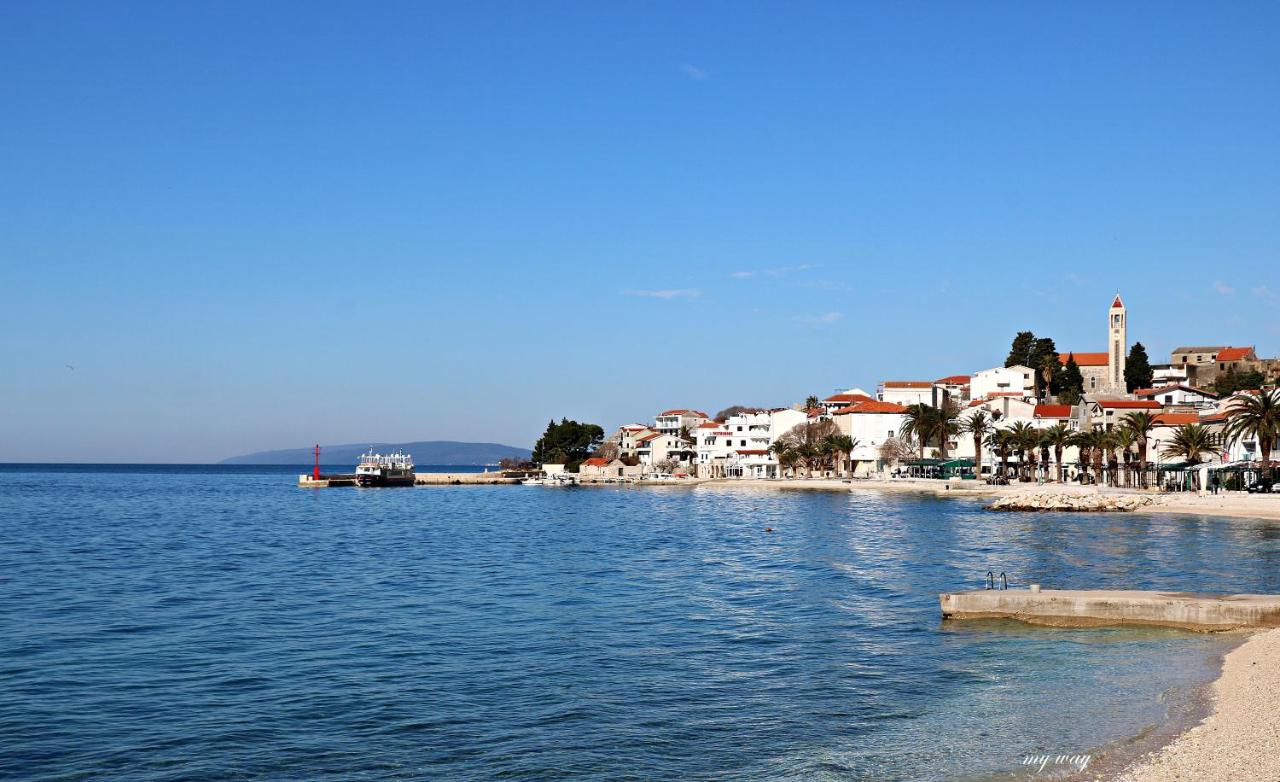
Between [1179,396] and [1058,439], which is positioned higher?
[1179,396]

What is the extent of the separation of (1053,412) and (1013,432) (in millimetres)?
12967

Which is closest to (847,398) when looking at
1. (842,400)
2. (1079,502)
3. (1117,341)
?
(842,400)

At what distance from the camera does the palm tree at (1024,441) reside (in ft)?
366

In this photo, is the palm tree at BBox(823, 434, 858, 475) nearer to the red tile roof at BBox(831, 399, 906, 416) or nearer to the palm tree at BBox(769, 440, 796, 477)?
the red tile roof at BBox(831, 399, 906, 416)

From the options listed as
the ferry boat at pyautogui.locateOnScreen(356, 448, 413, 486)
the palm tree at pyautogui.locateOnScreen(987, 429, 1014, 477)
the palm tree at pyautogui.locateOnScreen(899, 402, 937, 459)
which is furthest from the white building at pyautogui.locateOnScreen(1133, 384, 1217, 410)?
the ferry boat at pyautogui.locateOnScreen(356, 448, 413, 486)

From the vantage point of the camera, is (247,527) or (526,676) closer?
(526,676)

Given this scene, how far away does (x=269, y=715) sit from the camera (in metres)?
18.8

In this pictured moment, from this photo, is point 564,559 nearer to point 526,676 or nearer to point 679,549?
point 679,549

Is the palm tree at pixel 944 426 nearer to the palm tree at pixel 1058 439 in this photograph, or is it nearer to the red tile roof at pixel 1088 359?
the palm tree at pixel 1058 439

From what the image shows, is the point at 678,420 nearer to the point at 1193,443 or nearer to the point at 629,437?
the point at 629,437

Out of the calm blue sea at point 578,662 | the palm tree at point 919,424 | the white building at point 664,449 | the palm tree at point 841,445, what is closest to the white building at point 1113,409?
the palm tree at point 919,424

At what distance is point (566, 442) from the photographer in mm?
185000

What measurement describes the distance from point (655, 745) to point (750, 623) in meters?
12.3

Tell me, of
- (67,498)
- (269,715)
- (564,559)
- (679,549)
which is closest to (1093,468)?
(679,549)
